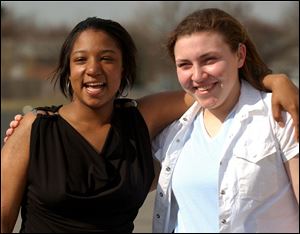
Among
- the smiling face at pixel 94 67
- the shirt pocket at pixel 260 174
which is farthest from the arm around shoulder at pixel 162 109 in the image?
the shirt pocket at pixel 260 174

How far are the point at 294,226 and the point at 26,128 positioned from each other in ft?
3.42

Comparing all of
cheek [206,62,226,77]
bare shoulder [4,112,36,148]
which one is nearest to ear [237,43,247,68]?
cheek [206,62,226,77]

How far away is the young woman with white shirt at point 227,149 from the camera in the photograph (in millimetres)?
2084

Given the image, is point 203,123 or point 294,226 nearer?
point 294,226

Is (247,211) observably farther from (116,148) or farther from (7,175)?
(7,175)

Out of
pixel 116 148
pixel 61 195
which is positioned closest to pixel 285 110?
pixel 116 148

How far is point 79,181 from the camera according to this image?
2.19m

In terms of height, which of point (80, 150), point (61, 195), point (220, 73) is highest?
point (220, 73)

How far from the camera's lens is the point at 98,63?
2221mm

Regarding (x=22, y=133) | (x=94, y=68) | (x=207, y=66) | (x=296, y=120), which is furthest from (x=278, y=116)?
(x=22, y=133)

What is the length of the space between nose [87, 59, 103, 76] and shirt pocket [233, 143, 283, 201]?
0.62 metres

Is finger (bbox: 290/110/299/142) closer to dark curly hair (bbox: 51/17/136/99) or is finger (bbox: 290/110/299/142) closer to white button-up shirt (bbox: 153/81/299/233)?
white button-up shirt (bbox: 153/81/299/233)

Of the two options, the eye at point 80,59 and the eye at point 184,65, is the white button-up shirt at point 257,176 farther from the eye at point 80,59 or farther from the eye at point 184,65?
the eye at point 80,59

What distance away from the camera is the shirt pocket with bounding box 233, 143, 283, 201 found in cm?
207
